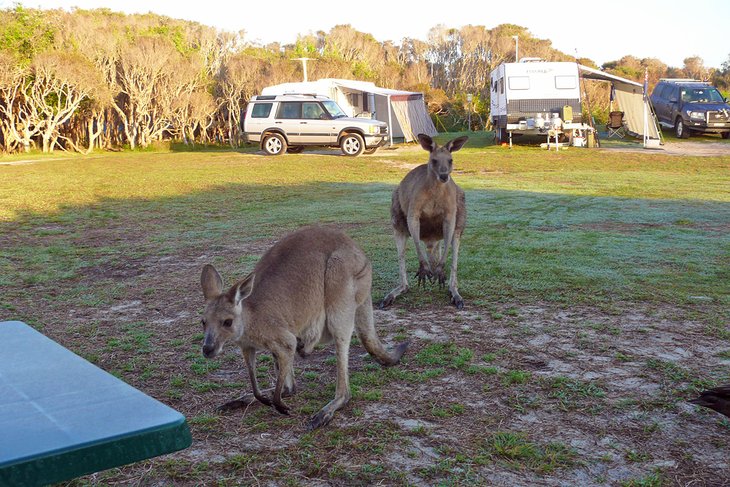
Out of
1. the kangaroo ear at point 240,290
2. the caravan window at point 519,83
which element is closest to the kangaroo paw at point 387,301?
the kangaroo ear at point 240,290

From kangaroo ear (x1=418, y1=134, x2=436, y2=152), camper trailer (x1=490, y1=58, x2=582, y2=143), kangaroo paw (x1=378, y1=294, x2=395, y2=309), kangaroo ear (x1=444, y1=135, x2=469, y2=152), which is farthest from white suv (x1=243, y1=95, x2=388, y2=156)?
kangaroo paw (x1=378, y1=294, x2=395, y2=309)

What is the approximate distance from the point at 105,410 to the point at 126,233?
25.1 ft

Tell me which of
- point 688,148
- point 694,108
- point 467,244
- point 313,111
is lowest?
point 467,244

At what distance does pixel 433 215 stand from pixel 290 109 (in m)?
16.0

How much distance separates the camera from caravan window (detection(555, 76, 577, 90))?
69.9 ft

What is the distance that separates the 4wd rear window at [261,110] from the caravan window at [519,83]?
680cm

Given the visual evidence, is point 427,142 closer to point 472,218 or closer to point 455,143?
point 455,143

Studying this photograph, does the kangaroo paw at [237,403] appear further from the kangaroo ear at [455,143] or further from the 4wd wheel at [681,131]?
the 4wd wheel at [681,131]

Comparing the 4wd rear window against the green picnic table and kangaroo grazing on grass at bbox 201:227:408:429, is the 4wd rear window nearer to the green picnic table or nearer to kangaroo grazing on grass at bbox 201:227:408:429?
kangaroo grazing on grass at bbox 201:227:408:429

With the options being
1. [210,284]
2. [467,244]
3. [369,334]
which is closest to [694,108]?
[467,244]

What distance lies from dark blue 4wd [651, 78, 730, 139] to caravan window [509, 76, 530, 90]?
4.88 m

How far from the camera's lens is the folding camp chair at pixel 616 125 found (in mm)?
23928

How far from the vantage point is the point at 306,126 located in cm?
2112

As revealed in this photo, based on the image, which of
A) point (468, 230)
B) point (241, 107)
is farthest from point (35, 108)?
point (468, 230)
